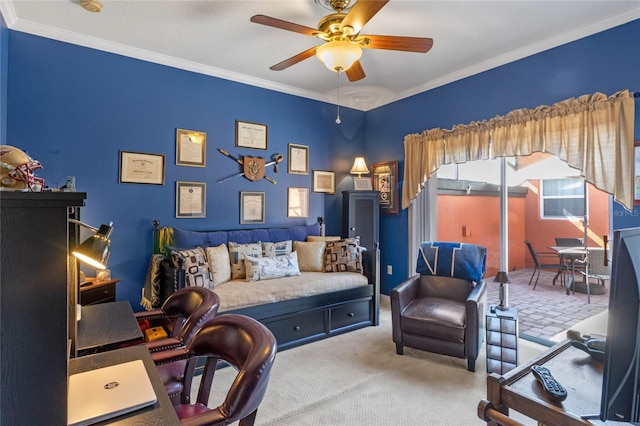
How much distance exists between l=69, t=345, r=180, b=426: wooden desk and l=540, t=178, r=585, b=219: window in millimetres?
3589

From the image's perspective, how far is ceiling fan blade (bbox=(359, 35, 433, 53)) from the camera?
85.4 inches

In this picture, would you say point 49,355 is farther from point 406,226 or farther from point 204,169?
point 406,226

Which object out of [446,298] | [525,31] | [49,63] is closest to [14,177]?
[49,63]

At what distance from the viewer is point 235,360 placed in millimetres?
1151

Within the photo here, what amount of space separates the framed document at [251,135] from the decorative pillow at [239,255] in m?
1.25


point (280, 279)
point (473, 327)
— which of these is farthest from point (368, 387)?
point (280, 279)

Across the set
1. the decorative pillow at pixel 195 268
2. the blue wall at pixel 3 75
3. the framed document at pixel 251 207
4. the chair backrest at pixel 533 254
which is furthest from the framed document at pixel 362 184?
the blue wall at pixel 3 75

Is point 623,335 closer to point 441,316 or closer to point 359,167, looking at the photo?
point 441,316

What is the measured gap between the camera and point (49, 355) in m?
0.70

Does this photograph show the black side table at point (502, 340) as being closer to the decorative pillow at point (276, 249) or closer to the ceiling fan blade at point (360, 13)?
the decorative pillow at point (276, 249)

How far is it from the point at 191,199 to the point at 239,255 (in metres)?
0.84

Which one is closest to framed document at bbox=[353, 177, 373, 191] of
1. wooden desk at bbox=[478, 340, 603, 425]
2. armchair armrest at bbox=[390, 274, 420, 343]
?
armchair armrest at bbox=[390, 274, 420, 343]

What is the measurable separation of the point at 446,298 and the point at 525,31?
8.28 feet

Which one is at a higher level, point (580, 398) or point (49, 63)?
point (49, 63)
